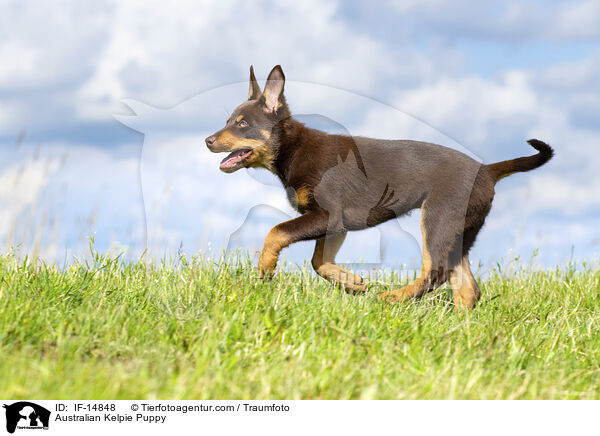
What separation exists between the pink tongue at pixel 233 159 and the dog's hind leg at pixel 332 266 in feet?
3.20

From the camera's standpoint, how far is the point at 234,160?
4.13 m

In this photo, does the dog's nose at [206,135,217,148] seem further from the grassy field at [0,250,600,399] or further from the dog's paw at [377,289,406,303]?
the dog's paw at [377,289,406,303]

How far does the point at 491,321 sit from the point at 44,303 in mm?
3035

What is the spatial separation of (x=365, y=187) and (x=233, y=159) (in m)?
1.09

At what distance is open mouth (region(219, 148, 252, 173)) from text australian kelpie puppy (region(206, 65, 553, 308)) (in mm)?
28

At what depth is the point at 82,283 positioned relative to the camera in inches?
171

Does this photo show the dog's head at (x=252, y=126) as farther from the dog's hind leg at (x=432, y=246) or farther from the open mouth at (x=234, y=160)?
the dog's hind leg at (x=432, y=246)

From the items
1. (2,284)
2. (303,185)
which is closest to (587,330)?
(303,185)

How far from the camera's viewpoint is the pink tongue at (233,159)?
13.3 feet

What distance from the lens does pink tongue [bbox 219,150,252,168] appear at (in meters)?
4.05

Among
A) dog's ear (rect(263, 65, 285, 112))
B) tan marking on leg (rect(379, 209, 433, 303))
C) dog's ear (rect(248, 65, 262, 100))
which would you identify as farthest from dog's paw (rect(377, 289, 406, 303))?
dog's ear (rect(248, 65, 262, 100))

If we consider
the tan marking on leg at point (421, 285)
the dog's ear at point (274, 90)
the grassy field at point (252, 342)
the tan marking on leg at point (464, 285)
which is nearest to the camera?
the grassy field at point (252, 342)

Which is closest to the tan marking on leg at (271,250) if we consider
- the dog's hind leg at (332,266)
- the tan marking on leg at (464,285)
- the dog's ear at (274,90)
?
the dog's hind leg at (332,266)
